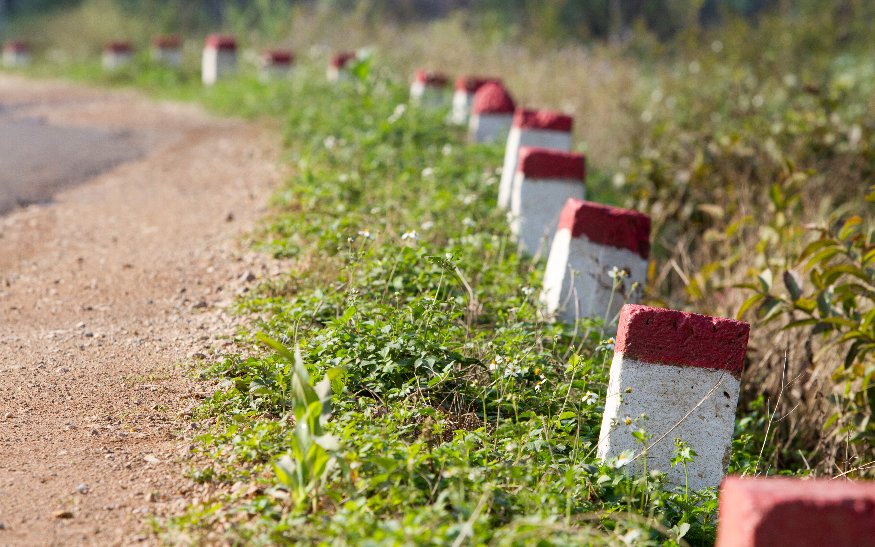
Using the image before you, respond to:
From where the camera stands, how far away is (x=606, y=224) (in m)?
4.22

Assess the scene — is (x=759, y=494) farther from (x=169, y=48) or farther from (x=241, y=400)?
(x=169, y=48)

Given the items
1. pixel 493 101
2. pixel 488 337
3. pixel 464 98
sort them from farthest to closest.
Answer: pixel 464 98, pixel 493 101, pixel 488 337

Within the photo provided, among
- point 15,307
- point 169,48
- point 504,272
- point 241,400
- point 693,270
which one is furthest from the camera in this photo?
point 169,48

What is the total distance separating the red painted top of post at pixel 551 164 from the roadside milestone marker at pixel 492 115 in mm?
2494

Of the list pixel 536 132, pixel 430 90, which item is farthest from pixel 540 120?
pixel 430 90

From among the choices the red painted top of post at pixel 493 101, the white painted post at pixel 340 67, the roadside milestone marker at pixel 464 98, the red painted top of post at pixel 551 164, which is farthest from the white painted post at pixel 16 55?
the red painted top of post at pixel 551 164

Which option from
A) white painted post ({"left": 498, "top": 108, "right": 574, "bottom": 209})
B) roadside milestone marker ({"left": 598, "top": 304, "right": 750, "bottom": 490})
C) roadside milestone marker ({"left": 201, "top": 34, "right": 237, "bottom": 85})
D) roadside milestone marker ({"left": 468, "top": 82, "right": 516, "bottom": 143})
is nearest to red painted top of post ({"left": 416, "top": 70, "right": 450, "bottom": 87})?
roadside milestone marker ({"left": 468, "top": 82, "right": 516, "bottom": 143})

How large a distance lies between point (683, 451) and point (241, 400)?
140 centimetres

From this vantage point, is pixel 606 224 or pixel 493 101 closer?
pixel 606 224

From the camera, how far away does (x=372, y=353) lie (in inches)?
137

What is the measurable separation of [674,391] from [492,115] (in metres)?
4.86

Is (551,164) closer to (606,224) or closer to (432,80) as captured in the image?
(606,224)

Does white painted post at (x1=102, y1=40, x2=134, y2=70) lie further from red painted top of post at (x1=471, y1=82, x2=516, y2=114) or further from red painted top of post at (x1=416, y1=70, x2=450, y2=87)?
red painted top of post at (x1=471, y1=82, x2=516, y2=114)

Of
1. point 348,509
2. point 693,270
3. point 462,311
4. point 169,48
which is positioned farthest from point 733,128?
point 169,48
